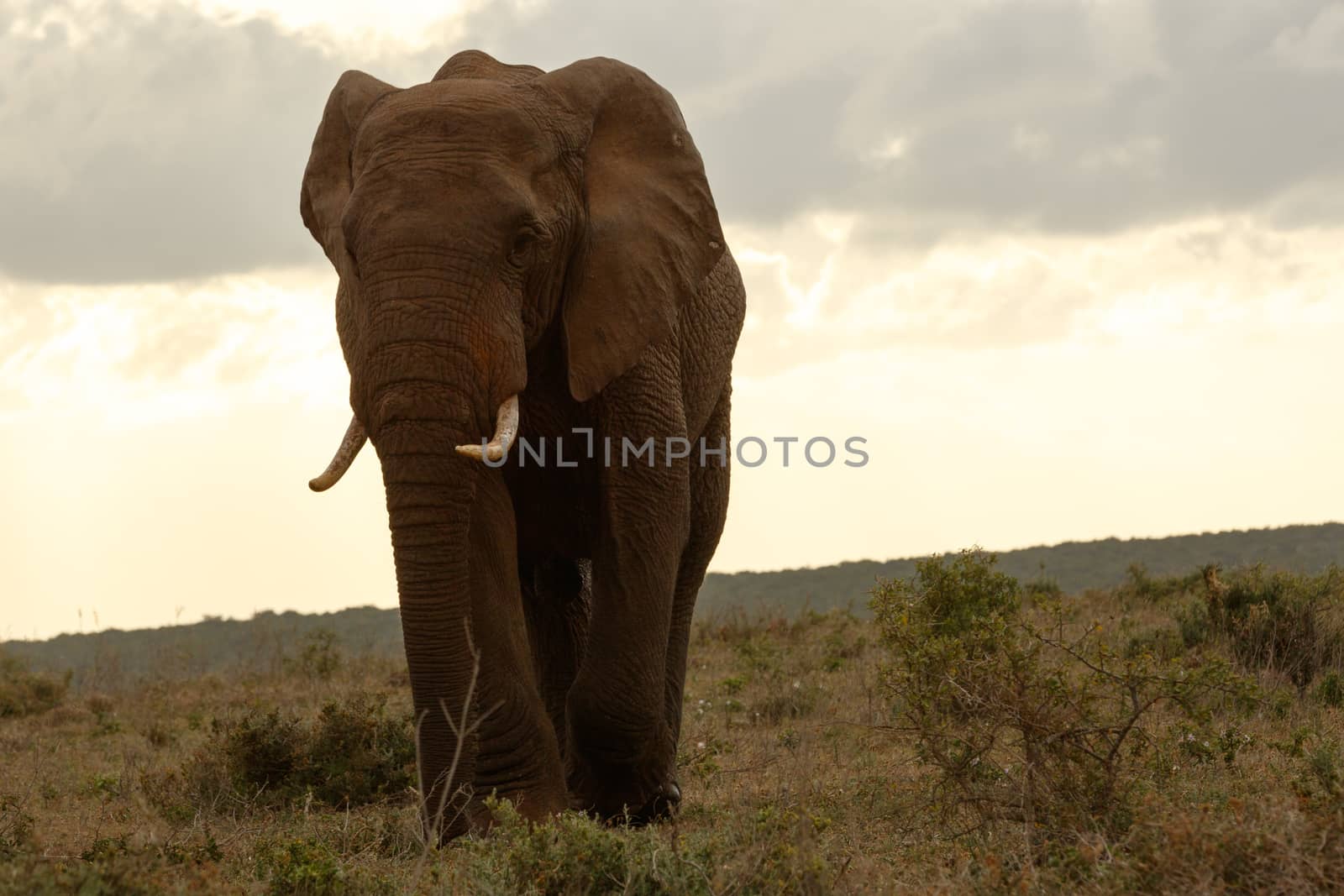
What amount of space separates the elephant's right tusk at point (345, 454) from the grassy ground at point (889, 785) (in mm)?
1595

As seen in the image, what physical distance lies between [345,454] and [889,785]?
3037 mm

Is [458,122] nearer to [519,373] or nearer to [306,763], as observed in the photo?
[519,373]

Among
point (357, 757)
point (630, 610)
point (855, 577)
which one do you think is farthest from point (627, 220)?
point (855, 577)

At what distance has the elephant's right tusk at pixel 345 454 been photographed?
741 centimetres

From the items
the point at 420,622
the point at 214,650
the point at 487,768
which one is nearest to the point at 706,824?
the point at 487,768

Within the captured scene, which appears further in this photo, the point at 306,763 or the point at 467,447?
the point at 306,763

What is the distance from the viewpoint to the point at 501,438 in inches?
265

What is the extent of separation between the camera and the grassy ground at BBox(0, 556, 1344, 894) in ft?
17.1

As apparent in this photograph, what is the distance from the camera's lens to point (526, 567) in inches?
364

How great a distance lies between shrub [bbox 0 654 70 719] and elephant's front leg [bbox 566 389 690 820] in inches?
378

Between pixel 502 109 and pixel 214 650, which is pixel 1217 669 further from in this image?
pixel 214 650

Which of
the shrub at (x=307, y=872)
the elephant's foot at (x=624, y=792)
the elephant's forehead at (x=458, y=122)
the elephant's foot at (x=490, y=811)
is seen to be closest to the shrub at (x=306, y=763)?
the elephant's foot at (x=624, y=792)

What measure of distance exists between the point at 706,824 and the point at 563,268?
2699 mm

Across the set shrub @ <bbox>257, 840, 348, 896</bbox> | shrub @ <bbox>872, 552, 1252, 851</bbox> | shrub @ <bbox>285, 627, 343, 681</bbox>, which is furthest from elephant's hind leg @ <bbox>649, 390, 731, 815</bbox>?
shrub @ <bbox>285, 627, 343, 681</bbox>
